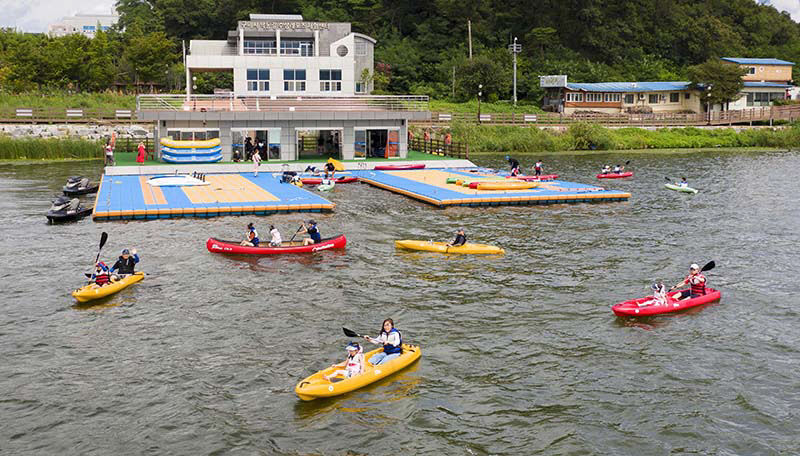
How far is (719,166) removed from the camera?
237ft

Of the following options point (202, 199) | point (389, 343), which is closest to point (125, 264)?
point (389, 343)

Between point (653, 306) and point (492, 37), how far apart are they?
106351 millimetres

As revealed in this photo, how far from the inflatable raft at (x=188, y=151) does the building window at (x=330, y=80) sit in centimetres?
1496

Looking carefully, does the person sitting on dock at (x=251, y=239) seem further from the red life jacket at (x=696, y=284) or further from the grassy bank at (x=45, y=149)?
the grassy bank at (x=45, y=149)

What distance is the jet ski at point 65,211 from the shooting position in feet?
132

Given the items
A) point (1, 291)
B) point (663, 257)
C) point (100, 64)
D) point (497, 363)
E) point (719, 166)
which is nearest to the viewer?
point (497, 363)

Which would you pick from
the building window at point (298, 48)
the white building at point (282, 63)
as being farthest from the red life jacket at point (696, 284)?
the building window at point (298, 48)

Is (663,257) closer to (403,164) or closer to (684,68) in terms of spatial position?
(403,164)

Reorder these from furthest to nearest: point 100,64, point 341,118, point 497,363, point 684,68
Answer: point 684,68 → point 100,64 → point 341,118 → point 497,363

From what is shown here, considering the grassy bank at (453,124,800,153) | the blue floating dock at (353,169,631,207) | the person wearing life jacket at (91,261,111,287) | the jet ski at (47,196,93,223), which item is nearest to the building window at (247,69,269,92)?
the blue floating dock at (353,169,631,207)

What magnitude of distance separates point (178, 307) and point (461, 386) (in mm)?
10974

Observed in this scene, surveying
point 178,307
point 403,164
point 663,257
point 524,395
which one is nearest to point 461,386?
point 524,395

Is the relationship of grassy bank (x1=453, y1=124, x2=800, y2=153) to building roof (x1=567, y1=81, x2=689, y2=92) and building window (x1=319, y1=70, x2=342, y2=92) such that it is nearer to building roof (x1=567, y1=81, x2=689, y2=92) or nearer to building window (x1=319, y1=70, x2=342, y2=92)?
building roof (x1=567, y1=81, x2=689, y2=92)

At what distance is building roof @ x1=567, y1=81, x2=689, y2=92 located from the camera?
354 ft
